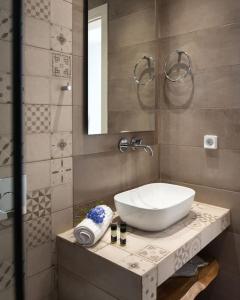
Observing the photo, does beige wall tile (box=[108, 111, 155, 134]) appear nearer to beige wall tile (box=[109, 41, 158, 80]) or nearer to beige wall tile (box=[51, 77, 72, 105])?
beige wall tile (box=[109, 41, 158, 80])

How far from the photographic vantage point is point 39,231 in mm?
1364

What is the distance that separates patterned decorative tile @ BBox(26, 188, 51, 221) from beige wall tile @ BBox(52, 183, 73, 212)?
0.03 m

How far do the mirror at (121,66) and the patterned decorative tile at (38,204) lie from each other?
0.42 metres

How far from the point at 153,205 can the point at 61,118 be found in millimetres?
787

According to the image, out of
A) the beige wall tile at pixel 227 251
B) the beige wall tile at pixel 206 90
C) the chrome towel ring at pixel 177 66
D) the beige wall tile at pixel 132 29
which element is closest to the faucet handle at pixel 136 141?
the beige wall tile at pixel 206 90

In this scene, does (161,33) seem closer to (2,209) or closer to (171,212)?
(171,212)

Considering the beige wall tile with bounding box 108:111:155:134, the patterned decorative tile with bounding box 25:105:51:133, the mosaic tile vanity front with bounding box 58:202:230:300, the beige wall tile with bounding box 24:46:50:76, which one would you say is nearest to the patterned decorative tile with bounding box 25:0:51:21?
the beige wall tile with bounding box 24:46:50:76

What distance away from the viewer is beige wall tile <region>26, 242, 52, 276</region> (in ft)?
4.42

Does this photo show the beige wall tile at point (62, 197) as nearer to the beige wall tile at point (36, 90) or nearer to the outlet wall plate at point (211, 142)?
the beige wall tile at point (36, 90)

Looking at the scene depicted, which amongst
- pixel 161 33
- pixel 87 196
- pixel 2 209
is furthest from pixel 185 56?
pixel 2 209

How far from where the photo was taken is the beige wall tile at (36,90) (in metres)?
1.26

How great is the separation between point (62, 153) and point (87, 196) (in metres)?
0.31

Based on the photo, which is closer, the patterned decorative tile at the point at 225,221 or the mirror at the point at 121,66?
the mirror at the point at 121,66

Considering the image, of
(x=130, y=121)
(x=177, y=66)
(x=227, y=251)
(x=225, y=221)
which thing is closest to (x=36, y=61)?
(x=130, y=121)
